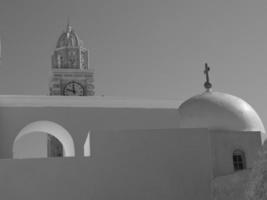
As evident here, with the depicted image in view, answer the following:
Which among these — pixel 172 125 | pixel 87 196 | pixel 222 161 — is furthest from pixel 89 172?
pixel 172 125

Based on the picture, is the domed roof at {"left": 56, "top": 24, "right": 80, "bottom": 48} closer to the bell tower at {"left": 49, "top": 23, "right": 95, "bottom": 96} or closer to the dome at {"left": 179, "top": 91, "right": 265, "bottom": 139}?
the bell tower at {"left": 49, "top": 23, "right": 95, "bottom": 96}

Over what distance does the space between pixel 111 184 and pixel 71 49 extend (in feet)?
46.2

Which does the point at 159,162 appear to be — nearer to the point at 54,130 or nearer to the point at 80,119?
the point at 80,119

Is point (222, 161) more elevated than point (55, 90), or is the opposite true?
point (55, 90)

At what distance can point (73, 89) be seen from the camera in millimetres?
21781

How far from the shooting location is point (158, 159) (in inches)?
417

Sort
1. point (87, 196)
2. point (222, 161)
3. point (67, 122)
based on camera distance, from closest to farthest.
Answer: point (87, 196) → point (222, 161) → point (67, 122)

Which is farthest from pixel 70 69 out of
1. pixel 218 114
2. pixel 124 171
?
pixel 124 171

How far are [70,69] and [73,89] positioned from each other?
122cm

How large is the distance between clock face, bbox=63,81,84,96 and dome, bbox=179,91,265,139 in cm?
1079

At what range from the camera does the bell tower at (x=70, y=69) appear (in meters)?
21.9

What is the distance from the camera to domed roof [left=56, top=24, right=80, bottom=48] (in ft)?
76.1

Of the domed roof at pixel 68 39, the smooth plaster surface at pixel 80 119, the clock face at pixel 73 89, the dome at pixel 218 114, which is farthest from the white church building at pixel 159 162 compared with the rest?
the domed roof at pixel 68 39

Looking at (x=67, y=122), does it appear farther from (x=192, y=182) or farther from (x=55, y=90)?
(x=55, y=90)
